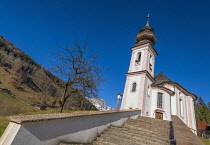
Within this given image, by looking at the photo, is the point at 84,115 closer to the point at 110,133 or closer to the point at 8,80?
the point at 110,133

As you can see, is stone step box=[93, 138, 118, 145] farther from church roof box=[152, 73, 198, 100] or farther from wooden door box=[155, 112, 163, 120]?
church roof box=[152, 73, 198, 100]

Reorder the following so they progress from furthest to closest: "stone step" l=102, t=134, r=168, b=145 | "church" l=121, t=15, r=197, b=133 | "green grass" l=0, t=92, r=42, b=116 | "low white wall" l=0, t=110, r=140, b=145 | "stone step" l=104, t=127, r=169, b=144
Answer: "green grass" l=0, t=92, r=42, b=116 < "church" l=121, t=15, r=197, b=133 < "stone step" l=104, t=127, r=169, b=144 < "stone step" l=102, t=134, r=168, b=145 < "low white wall" l=0, t=110, r=140, b=145

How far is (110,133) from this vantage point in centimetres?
609

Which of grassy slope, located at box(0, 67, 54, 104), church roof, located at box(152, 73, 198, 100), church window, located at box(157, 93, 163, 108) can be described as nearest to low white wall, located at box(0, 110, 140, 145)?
church window, located at box(157, 93, 163, 108)

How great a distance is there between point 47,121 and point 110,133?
361 cm

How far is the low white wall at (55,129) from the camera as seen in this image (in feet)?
9.12

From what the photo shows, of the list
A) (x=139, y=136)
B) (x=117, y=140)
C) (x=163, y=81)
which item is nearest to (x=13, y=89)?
(x=163, y=81)

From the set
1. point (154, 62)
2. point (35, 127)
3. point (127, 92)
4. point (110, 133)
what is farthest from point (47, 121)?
point (154, 62)

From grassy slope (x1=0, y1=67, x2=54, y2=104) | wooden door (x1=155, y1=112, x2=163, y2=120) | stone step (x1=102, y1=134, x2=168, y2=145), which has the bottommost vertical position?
stone step (x1=102, y1=134, x2=168, y2=145)

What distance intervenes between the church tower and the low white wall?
1186 centimetres

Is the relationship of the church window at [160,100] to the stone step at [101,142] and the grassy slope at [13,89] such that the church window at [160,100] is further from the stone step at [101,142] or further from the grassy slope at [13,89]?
the grassy slope at [13,89]

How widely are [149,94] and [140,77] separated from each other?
2914mm

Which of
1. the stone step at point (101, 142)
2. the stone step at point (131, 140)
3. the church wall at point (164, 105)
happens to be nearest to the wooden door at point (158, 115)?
the church wall at point (164, 105)

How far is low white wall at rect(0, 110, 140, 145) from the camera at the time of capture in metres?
2.78
